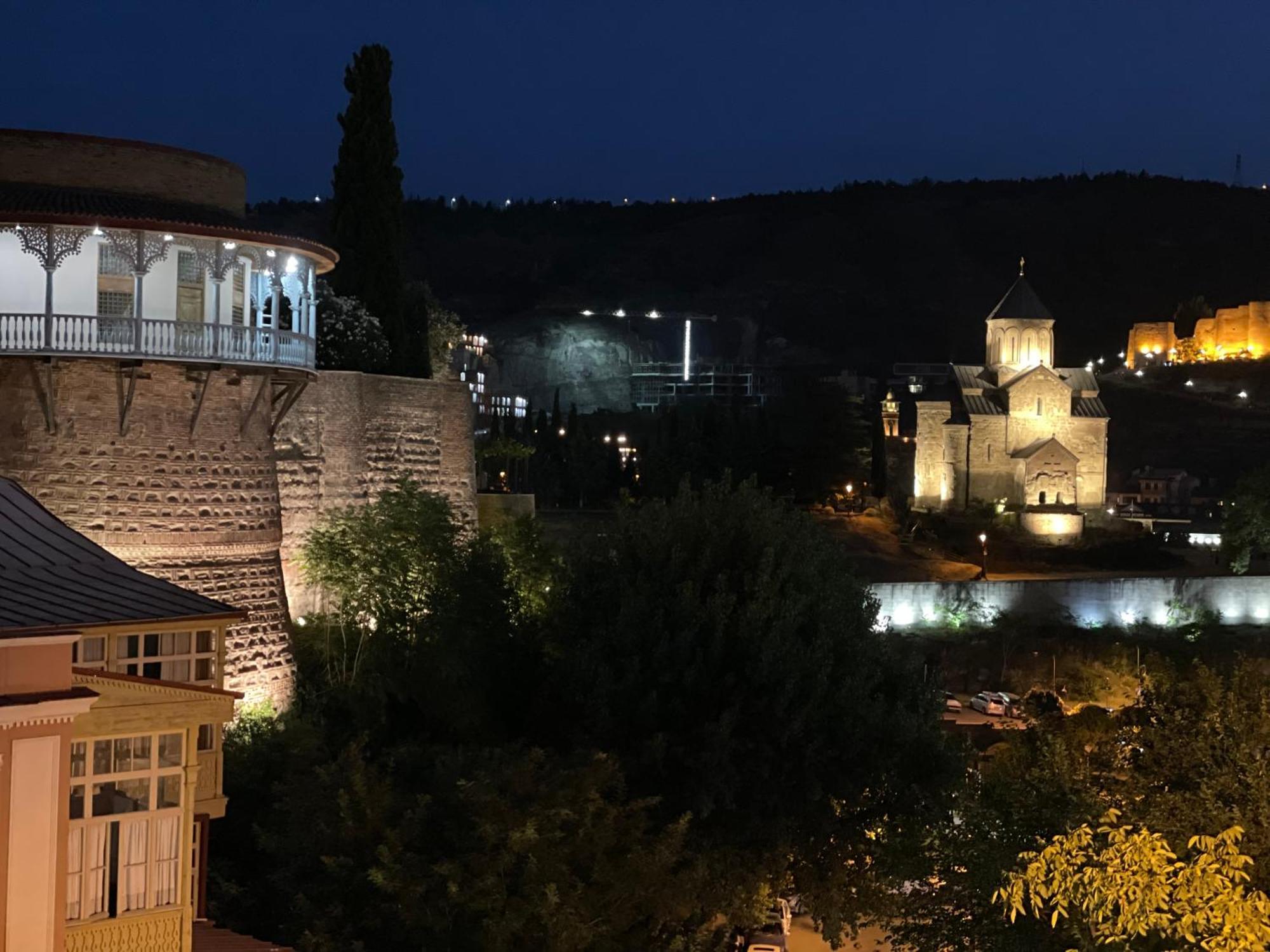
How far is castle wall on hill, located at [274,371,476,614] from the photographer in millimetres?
24297

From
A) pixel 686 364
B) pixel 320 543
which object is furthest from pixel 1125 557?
pixel 686 364

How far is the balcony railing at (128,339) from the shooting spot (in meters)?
19.0

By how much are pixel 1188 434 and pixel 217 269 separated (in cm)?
7828

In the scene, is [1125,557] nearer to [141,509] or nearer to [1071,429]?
[1071,429]

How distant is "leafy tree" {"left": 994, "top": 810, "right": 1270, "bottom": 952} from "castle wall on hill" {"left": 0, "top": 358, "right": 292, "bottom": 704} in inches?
473

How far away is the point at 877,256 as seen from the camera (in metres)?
170

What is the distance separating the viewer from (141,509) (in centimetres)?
1998

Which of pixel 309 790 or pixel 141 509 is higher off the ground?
pixel 141 509

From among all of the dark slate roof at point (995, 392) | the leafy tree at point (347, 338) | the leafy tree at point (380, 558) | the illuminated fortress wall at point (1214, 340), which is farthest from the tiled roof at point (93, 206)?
the illuminated fortress wall at point (1214, 340)

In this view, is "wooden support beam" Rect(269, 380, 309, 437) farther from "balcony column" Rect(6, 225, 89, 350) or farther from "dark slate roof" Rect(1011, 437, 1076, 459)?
"dark slate roof" Rect(1011, 437, 1076, 459)

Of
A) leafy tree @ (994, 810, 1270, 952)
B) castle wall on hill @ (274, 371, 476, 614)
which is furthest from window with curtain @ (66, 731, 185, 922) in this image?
castle wall on hill @ (274, 371, 476, 614)

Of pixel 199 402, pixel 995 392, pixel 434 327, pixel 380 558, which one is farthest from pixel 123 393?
pixel 995 392

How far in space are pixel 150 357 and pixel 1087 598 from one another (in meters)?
37.3

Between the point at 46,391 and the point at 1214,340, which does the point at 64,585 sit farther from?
the point at 1214,340
